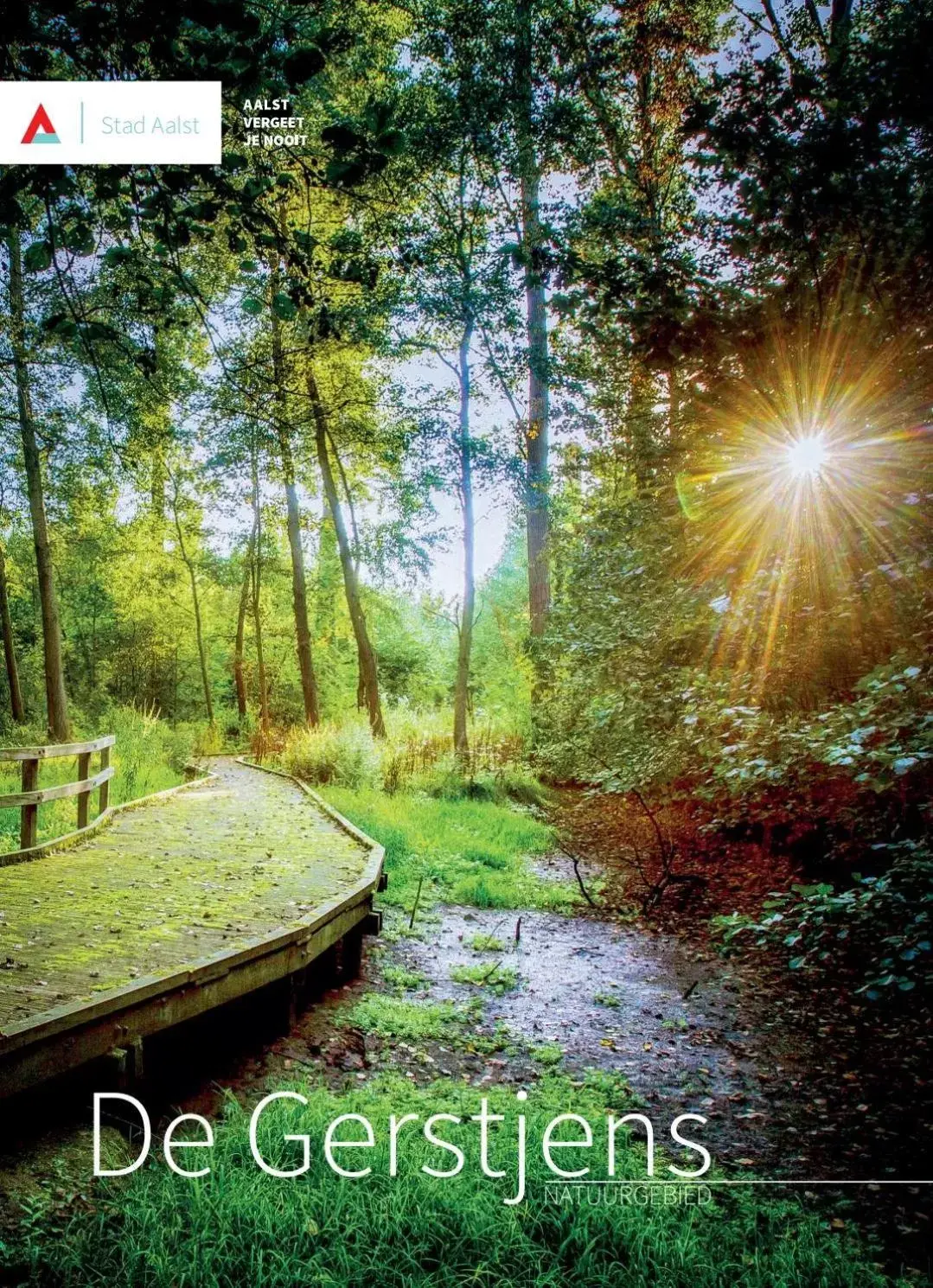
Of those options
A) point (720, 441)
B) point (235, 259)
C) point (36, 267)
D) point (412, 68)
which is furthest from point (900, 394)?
point (235, 259)

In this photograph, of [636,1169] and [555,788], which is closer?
[636,1169]

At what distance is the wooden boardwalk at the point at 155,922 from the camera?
3.50 meters

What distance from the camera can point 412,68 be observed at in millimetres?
12617

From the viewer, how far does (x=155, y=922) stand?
4.98 metres

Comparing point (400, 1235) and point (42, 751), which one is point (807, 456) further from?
point (42, 751)

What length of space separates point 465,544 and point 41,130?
1489cm

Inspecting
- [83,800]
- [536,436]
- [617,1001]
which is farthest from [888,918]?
[536,436]

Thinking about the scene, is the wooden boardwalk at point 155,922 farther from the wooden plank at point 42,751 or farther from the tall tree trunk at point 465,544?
the tall tree trunk at point 465,544

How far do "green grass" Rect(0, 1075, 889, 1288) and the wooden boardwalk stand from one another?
707mm

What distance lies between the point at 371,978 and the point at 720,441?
5809 mm

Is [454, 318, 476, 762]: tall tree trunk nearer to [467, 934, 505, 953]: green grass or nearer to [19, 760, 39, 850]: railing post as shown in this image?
[467, 934, 505, 953]: green grass

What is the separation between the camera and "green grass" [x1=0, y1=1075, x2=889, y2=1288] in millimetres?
2729

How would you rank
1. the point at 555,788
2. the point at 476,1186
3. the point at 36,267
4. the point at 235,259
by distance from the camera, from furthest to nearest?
the point at 555,788 → the point at 235,259 → the point at 476,1186 → the point at 36,267

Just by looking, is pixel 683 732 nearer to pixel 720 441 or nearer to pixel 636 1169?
pixel 720 441
